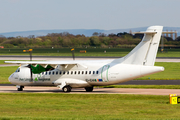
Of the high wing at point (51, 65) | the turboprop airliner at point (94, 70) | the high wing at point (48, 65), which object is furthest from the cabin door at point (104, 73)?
the high wing at point (48, 65)

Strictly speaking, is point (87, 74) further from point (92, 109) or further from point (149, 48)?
point (92, 109)

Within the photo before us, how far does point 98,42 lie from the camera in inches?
4744

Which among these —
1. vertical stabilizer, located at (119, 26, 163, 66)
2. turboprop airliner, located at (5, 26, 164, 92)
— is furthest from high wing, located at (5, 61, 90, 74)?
vertical stabilizer, located at (119, 26, 163, 66)

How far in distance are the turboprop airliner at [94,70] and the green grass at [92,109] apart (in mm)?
2641

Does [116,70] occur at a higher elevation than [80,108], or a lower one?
higher

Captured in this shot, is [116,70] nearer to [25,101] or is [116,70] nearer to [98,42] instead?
[25,101]

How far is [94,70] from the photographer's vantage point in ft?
103

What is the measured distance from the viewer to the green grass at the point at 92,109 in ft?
61.1

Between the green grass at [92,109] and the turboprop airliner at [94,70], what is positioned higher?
the turboprop airliner at [94,70]

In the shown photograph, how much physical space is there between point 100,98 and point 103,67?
436 cm

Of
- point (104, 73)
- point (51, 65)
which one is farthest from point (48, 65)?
point (104, 73)

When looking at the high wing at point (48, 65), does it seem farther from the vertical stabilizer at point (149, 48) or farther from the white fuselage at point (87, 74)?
the vertical stabilizer at point (149, 48)

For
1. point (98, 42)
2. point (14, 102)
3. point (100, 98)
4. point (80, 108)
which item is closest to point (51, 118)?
point (80, 108)

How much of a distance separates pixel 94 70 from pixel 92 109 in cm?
1017
